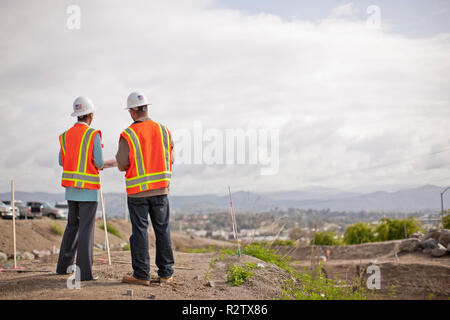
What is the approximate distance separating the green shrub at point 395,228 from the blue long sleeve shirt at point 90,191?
1510 cm

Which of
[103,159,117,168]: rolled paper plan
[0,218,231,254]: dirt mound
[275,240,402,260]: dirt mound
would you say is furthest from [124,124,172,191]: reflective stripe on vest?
[275,240,402,260]: dirt mound

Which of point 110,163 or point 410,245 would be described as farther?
point 410,245

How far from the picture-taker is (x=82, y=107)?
20.5ft

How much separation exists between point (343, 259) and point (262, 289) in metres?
10.6

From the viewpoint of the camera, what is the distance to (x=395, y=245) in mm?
15805

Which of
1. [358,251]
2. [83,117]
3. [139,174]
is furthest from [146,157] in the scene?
[358,251]

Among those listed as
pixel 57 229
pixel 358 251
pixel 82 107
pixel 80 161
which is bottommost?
pixel 358 251

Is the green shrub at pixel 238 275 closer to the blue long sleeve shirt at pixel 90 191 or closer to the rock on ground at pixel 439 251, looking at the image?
the blue long sleeve shirt at pixel 90 191

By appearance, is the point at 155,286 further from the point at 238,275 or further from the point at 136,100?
the point at 136,100

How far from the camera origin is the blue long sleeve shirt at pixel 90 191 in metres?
6.03

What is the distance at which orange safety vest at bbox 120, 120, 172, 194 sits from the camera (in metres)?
5.69

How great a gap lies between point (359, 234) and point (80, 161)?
16044 mm

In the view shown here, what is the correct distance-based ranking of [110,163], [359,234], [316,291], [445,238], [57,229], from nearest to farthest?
[110,163]
[316,291]
[445,238]
[57,229]
[359,234]
